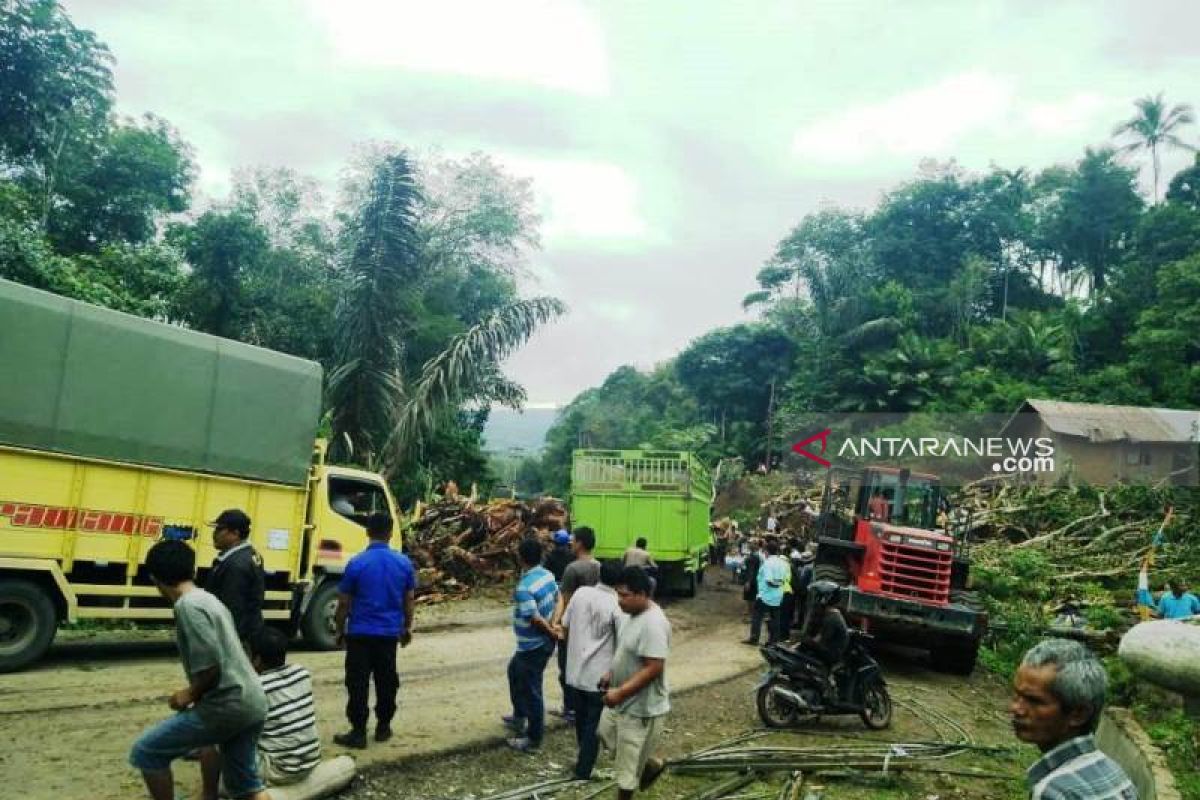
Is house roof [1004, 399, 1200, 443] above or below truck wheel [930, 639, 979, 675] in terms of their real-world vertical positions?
above

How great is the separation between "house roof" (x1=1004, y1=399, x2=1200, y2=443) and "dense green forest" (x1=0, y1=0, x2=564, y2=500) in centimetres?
2170

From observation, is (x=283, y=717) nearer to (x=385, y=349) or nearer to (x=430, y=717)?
(x=430, y=717)

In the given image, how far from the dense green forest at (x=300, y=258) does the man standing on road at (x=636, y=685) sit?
12650 mm

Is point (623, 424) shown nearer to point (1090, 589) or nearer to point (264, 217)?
point (264, 217)

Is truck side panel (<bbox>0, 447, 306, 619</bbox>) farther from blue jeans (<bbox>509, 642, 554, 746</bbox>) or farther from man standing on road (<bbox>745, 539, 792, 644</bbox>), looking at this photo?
man standing on road (<bbox>745, 539, 792, 644</bbox>)

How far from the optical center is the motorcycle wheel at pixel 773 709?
826cm

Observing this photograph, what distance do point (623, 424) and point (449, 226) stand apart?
Result: 29996mm

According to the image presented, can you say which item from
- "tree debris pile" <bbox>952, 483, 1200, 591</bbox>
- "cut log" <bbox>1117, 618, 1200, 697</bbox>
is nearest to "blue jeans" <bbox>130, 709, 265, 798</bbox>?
"cut log" <bbox>1117, 618, 1200, 697</bbox>

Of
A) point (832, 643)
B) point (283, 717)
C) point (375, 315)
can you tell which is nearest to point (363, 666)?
point (283, 717)

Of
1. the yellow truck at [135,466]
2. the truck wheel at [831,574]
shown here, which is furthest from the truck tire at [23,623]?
the truck wheel at [831,574]

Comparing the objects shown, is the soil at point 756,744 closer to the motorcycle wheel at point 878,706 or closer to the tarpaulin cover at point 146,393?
the motorcycle wheel at point 878,706

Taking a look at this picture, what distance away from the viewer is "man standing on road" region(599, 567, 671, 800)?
4898 mm

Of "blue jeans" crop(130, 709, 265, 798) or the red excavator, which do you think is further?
the red excavator

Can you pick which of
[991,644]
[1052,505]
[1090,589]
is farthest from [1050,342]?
[991,644]
